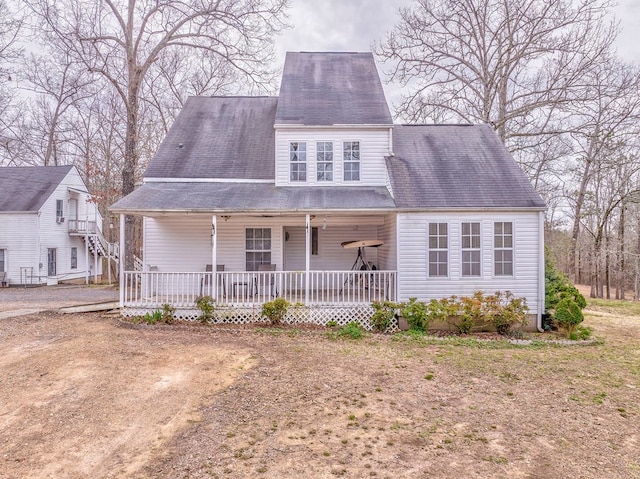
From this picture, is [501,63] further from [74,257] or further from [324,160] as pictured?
[74,257]

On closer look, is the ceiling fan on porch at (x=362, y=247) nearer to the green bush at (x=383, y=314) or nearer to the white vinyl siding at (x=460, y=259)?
the white vinyl siding at (x=460, y=259)

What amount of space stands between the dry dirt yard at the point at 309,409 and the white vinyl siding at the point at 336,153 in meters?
5.07

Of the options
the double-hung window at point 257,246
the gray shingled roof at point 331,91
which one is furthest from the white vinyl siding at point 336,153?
the double-hung window at point 257,246

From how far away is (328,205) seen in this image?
9.62 m

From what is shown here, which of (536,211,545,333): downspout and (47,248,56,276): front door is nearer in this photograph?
(536,211,545,333): downspout

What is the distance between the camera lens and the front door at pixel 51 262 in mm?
19844

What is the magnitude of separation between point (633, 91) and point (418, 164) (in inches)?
503

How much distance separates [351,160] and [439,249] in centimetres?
379

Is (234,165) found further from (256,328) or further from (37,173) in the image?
(37,173)

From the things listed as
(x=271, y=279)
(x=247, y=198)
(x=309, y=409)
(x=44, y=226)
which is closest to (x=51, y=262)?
(x=44, y=226)

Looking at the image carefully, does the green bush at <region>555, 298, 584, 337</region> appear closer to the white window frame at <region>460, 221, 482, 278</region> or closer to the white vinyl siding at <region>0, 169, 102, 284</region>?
the white window frame at <region>460, 221, 482, 278</region>

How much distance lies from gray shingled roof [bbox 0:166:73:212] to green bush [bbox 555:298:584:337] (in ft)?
75.4

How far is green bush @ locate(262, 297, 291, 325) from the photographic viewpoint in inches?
370

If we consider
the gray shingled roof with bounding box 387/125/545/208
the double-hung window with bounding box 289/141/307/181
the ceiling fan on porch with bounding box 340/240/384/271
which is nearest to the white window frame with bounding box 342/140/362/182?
the gray shingled roof with bounding box 387/125/545/208
